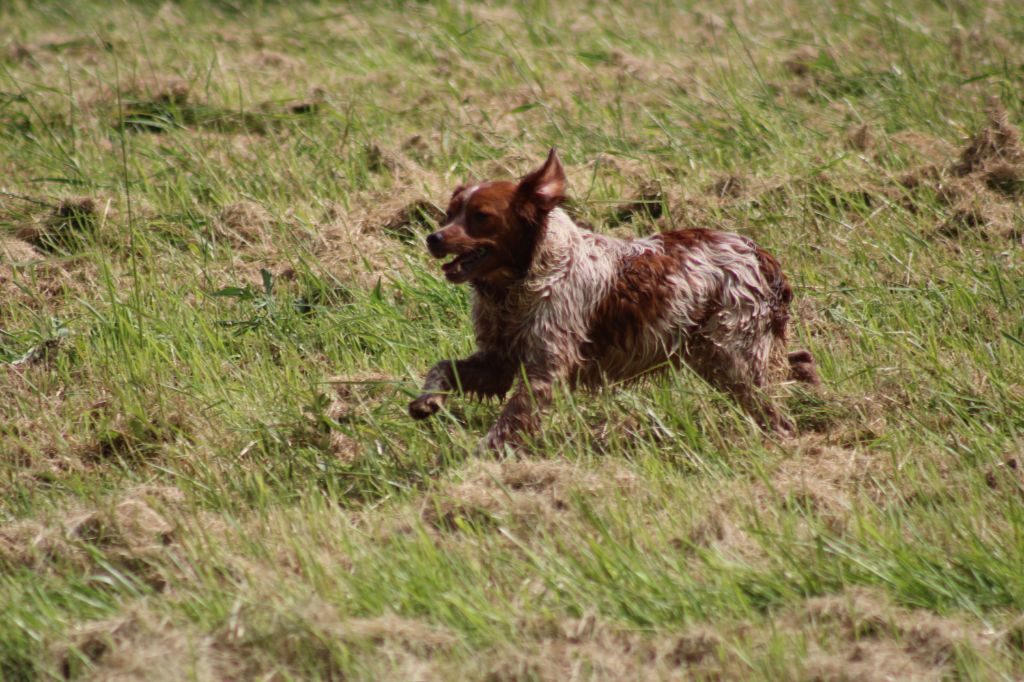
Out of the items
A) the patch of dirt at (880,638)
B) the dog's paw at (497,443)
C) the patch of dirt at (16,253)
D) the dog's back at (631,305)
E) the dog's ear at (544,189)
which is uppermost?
the dog's ear at (544,189)

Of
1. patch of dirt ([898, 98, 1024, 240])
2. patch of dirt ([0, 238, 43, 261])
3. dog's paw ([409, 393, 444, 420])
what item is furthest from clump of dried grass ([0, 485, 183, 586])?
patch of dirt ([898, 98, 1024, 240])

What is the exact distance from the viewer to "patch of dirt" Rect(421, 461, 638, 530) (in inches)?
187

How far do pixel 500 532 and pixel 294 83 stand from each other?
17.5 feet

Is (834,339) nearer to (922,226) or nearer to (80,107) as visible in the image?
(922,226)

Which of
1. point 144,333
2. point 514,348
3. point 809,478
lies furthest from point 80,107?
point 809,478

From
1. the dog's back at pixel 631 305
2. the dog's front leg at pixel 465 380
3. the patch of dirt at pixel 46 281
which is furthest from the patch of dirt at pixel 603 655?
the patch of dirt at pixel 46 281

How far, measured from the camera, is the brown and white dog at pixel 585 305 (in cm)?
532

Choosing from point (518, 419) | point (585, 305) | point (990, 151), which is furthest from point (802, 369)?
point (990, 151)

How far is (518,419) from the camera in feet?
17.3

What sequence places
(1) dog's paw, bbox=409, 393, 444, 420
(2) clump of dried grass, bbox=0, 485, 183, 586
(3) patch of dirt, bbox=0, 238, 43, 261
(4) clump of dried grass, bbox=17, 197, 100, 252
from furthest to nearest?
(4) clump of dried grass, bbox=17, 197, 100, 252 → (3) patch of dirt, bbox=0, 238, 43, 261 → (1) dog's paw, bbox=409, 393, 444, 420 → (2) clump of dried grass, bbox=0, 485, 183, 586

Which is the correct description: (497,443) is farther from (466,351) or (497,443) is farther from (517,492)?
(466,351)

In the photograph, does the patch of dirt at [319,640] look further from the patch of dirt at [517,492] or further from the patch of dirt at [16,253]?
the patch of dirt at [16,253]

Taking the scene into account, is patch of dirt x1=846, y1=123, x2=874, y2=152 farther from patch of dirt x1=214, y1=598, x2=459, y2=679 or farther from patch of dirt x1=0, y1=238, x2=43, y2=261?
patch of dirt x1=214, y1=598, x2=459, y2=679

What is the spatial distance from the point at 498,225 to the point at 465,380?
0.61 metres
